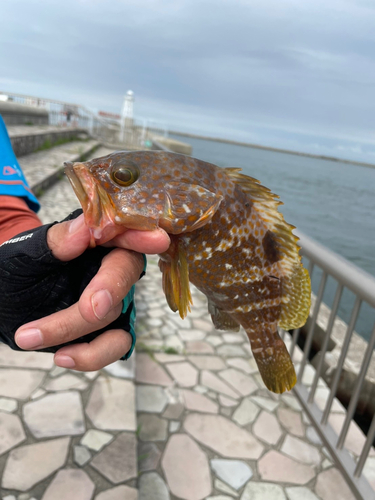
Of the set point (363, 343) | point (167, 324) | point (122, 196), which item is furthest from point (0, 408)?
point (363, 343)

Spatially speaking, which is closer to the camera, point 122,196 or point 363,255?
point 122,196

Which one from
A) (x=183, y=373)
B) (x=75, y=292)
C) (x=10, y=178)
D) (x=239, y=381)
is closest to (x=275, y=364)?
(x=75, y=292)

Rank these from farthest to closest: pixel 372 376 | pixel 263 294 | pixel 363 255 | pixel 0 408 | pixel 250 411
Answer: pixel 363 255 → pixel 372 376 → pixel 250 411 → pixel 0 408 → pixel 263 294

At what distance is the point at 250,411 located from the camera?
184 inches

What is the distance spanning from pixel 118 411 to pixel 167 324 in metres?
2.29

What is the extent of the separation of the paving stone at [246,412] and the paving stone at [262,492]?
2.59 feet

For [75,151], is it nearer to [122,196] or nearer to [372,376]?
[372,376]

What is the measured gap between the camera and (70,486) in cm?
314

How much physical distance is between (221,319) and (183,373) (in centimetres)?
403

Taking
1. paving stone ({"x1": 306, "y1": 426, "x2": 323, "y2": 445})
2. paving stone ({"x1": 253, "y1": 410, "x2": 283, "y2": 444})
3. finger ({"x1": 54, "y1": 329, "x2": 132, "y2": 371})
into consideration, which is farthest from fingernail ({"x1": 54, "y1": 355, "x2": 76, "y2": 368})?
paving stone ({"x1": 306, "y1": 426, "x2": 323, "y2": 445})

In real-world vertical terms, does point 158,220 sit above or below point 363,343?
above

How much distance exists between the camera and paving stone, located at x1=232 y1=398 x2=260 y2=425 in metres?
4.54

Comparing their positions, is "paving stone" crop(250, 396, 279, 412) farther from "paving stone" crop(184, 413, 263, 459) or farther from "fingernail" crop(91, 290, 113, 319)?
"fingernail" crop(91, 290, 113, 319)

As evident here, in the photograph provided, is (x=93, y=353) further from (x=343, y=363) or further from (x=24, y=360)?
(x=24, y=360)
